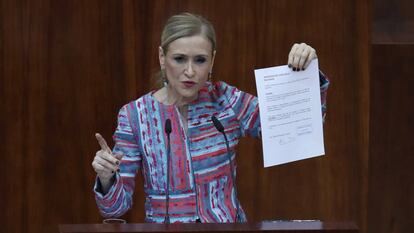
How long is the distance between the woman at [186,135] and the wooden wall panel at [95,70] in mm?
1221

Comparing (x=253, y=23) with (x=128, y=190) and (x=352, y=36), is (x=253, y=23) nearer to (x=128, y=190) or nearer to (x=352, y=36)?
(x=352, y=36)

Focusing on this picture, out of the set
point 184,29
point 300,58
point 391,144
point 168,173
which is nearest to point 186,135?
point 168,173

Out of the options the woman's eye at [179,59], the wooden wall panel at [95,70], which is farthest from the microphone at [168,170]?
the wooden wall panel at [95,70]

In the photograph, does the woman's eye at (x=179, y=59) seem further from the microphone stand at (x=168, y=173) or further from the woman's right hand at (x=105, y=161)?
the woman's right hand at (x=105, y=161)

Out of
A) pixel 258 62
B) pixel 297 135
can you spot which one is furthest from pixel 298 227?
pixel 258 62

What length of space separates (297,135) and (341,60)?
155cm

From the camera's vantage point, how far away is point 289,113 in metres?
3.21

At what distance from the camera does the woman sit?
331 centimetres

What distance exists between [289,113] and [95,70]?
1606mm

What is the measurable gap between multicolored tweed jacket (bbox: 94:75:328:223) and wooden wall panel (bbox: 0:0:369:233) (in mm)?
1247

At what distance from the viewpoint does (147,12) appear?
4.67 m

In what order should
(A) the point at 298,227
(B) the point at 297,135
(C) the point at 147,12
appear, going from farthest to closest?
(C) the point at 147,12, (B) the point at 297,135, (A) the point at 298,227

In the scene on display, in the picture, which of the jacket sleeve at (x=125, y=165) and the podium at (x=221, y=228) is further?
the jacket sleeve at (x=125, y=165)

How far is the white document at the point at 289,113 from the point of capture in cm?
319
